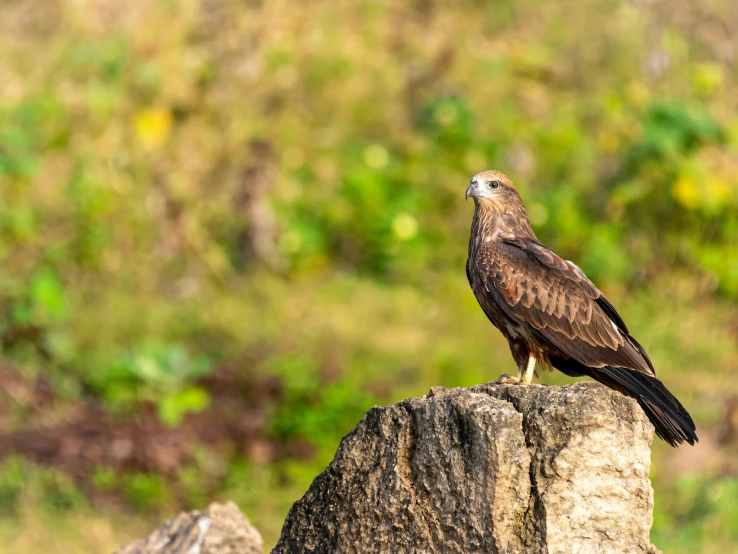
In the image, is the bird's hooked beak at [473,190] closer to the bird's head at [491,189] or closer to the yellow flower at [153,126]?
the bird's head at [491,189]

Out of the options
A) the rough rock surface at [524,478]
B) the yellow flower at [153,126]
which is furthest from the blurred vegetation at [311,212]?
the rough rock surface at [524,478]

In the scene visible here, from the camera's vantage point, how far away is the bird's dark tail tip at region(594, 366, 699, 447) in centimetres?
385

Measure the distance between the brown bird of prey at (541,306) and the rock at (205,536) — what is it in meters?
1.18

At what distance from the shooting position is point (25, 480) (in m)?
7.24

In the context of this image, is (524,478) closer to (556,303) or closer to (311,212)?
(556,303)

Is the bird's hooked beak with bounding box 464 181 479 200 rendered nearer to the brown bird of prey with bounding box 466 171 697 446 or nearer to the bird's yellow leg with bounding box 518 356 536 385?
the brown bird of prey with bounding box 466 171 697 446

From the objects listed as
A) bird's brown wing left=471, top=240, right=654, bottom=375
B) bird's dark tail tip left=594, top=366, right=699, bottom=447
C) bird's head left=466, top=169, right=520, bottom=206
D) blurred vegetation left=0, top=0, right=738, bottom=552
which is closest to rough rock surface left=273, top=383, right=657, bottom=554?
bird's dark tail tip left=594, top=366, right=699, bottom=447

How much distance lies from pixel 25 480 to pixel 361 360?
250 centimetres

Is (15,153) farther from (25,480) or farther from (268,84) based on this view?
(25,480)

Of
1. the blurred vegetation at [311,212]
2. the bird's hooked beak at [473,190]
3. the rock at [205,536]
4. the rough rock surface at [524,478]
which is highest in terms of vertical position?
the blurred vegetation at [311,212]

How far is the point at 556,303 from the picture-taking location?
4.63 m

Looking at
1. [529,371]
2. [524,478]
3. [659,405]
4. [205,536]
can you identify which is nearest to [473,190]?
[529,371]

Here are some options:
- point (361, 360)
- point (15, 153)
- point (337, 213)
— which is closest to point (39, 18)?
point (15, 153)

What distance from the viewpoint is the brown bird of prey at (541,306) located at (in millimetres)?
4449
